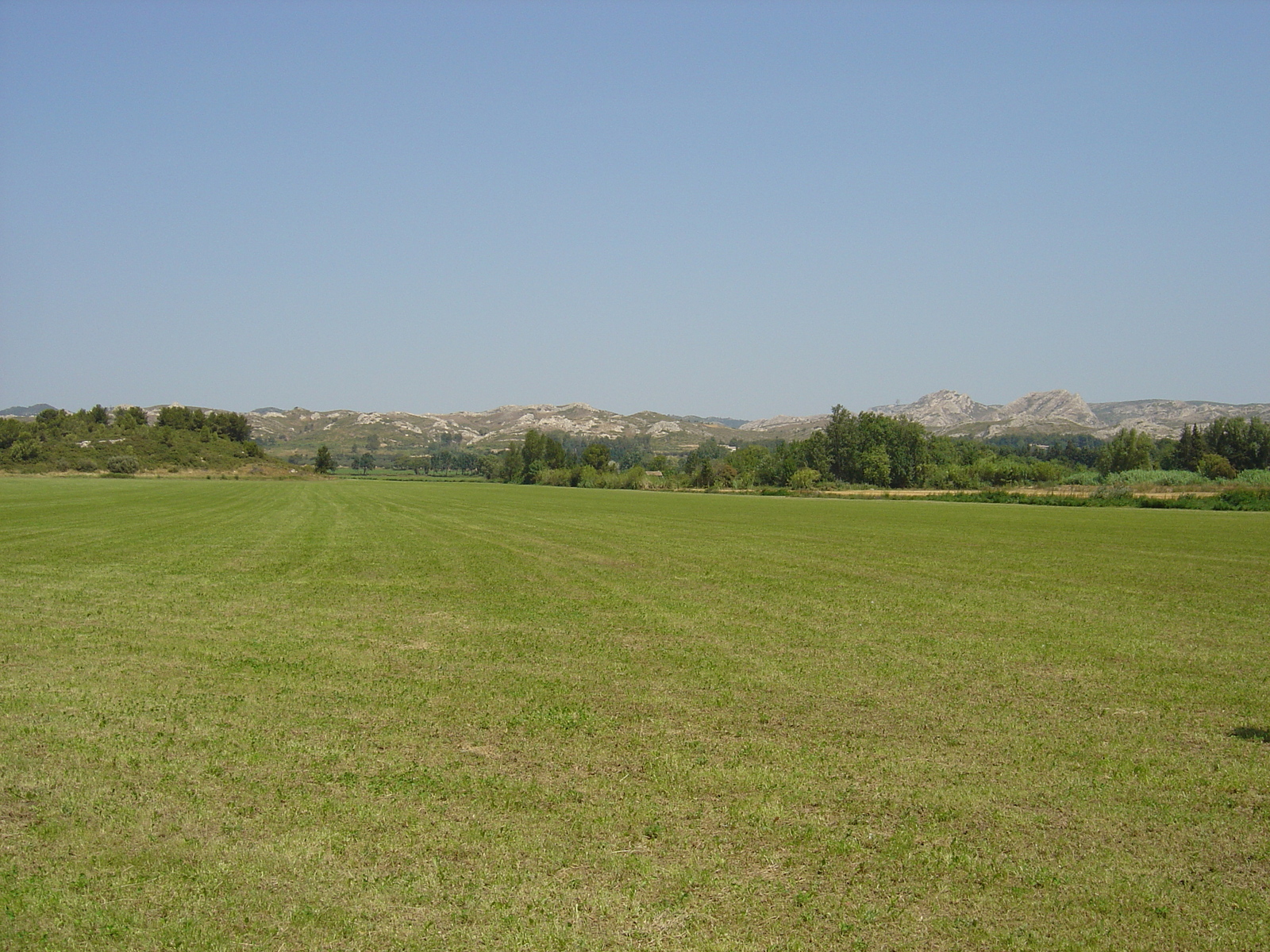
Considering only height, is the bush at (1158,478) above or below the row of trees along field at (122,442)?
below

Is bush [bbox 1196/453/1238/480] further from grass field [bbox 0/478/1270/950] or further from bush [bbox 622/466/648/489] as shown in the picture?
grass field [bbox 0/478/1270/950]

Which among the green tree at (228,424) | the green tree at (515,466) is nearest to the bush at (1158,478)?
the green tree at (515,466)

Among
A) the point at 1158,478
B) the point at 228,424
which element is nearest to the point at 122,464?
the point at 228,424

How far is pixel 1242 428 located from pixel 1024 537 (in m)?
134

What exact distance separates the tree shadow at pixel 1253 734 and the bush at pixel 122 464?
173028mm

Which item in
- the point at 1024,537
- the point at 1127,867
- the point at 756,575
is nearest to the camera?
the point at 1127,867

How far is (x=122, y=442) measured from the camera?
6427 inches

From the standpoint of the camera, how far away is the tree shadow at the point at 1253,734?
9.23m

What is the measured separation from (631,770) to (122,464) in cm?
17113

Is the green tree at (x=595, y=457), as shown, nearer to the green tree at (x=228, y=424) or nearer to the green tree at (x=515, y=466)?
the green tree at (x=515, y=466)

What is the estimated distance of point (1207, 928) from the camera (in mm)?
5250

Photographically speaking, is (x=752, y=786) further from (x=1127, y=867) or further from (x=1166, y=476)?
(x=1166, y=476)

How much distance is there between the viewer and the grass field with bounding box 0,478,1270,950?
17.8 feet

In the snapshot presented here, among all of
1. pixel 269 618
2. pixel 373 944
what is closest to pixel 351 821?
pixel 373 944
